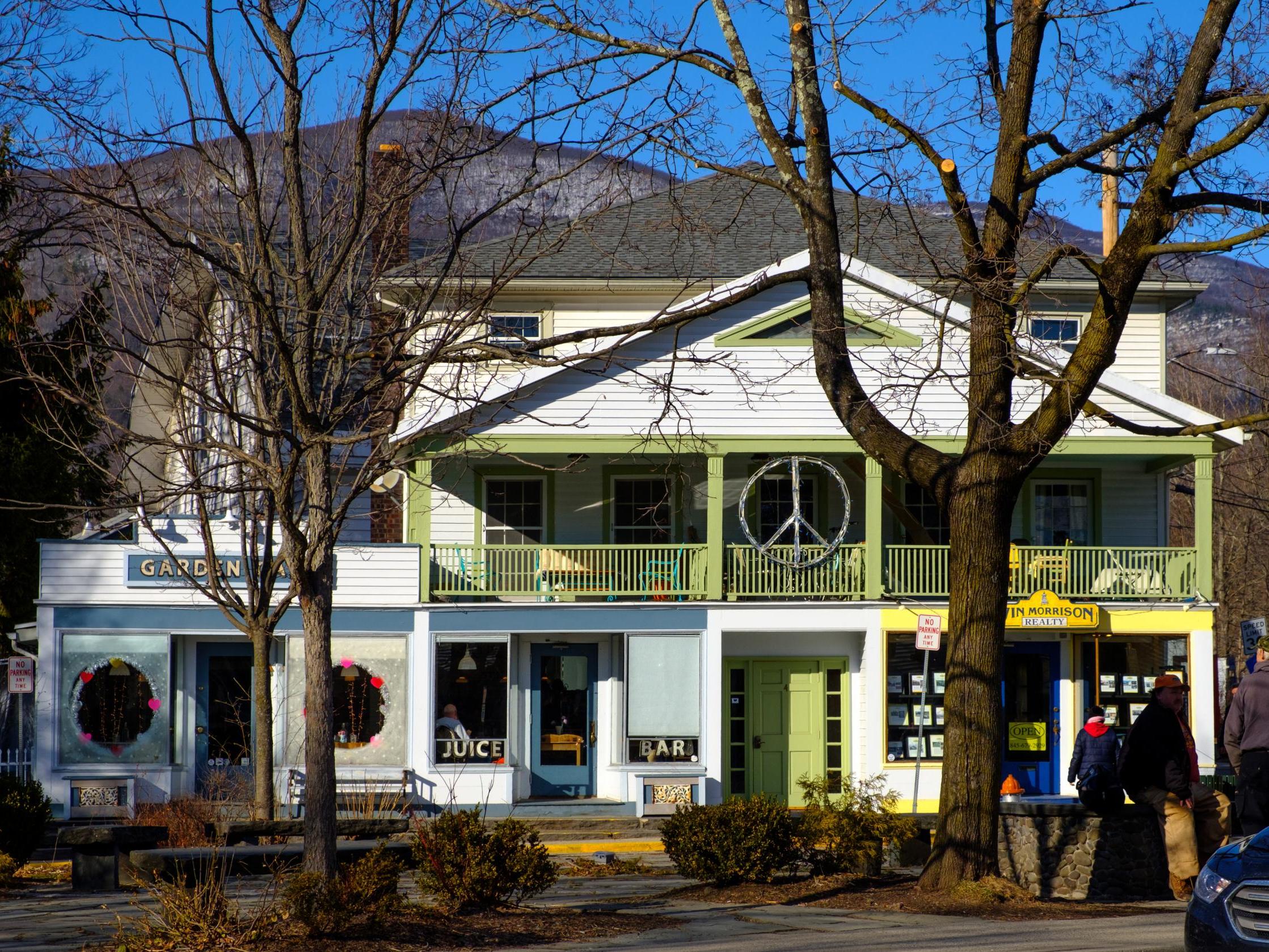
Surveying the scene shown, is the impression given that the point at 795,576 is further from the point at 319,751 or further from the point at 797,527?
the point at 319,751

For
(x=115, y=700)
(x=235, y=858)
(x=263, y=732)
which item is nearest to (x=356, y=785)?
(x=115, y=700)

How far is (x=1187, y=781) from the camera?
41.8 ft

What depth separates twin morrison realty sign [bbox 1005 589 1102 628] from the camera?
2300cm

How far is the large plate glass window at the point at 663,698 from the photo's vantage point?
75.2 feet

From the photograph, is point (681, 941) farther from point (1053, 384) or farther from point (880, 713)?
point (880, 713)

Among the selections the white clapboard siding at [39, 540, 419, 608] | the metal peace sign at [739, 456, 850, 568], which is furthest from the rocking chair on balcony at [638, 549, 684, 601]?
the white clapboard siding at [39, 540, 419, 608]

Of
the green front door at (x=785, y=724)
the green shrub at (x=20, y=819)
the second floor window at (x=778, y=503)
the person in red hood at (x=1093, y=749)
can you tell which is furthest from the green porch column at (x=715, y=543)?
the green shrub at (x=20, y=819)

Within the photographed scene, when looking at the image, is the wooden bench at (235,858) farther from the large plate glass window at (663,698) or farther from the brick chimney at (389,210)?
the large plate glass window at (663,698)

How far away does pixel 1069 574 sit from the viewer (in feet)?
78.5

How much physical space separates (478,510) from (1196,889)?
18.4 m

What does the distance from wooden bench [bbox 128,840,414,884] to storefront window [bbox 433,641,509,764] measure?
967cm

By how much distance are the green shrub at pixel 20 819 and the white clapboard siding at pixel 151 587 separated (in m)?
7.28

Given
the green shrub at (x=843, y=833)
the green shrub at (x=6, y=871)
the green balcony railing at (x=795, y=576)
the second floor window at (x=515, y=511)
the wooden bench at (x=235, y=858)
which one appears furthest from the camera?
the second floor window at (x=515, y=511)

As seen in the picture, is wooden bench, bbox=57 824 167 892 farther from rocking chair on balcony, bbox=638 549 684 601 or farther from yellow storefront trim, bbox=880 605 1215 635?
yellow storefront trim, bbox=880 605 1215 635
